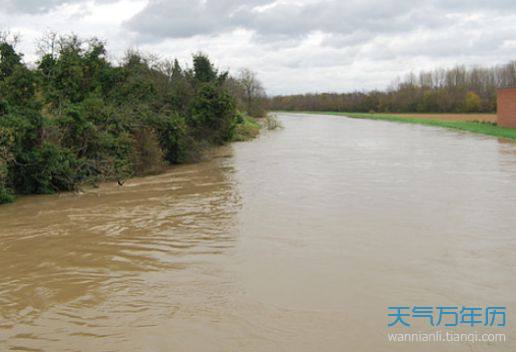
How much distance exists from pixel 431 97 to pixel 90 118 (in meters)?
83.3

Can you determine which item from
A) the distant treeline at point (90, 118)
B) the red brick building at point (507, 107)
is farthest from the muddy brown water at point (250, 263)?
the red brick building at point (507, 107)

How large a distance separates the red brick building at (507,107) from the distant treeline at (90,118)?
85.4ft

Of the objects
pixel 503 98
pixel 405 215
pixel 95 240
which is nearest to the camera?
pixel 95 240

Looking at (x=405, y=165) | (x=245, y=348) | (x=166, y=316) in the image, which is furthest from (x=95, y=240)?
(x=405, y=165)

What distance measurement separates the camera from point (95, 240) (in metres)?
11.7

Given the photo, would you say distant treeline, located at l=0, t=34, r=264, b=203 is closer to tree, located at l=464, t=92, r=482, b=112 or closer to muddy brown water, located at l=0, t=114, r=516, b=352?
muddy brown water, located at l=0, t=114, r=516, b=352

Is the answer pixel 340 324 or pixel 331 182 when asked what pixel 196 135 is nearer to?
pixel 331 182

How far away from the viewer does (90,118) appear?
68.2 ft

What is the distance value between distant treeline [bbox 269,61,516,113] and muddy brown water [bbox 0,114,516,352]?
7129cm

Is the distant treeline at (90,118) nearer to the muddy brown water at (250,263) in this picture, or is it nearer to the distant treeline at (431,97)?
the muddy brown water at (250,263)

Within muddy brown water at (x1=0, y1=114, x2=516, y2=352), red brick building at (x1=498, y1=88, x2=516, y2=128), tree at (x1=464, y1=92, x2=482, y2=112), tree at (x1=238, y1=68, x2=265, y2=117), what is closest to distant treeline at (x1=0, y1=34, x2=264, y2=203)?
muddy brown water at (x1=0, y1=114, x2=516, y2=352)

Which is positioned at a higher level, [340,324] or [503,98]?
[503,98]

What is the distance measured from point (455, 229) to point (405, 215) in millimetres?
1660

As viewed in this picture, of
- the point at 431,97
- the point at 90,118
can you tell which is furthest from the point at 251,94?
the point at 90,118
